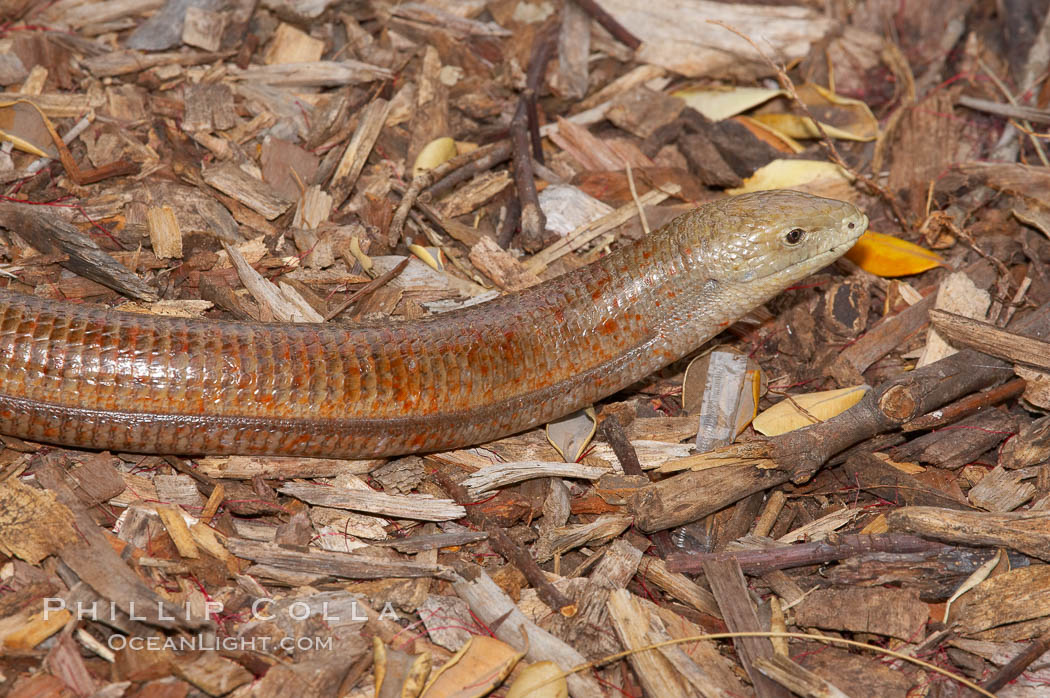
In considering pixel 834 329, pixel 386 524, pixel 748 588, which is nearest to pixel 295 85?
pixel 386 524

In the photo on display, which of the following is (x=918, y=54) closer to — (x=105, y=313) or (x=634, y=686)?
(x=634, y=686)

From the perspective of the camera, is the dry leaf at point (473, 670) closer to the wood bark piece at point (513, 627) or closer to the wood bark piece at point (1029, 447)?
the wood bark piece at point (513, 627)

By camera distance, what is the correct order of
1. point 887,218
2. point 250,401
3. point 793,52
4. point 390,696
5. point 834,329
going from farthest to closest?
point 793,52 < point 887,218 < point 834,329 < point 250,401 < point 390,696

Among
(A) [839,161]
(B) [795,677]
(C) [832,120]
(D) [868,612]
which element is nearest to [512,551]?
(B) [795,677]

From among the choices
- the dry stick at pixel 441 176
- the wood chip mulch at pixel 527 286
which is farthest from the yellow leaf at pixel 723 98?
the dry stick at pixel 441 176

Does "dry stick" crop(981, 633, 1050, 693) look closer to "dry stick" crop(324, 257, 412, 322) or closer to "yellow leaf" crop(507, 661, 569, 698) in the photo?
"yellow leaf" crop(507, 661, 569, 698)

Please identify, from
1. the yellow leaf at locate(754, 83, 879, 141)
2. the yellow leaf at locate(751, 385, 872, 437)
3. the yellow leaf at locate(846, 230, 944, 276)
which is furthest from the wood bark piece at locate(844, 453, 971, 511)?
the yellow leaf at locate(754, 83, 879, 141)
